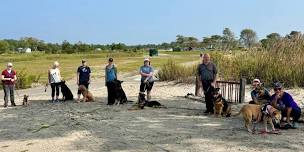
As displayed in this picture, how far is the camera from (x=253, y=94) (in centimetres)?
1259

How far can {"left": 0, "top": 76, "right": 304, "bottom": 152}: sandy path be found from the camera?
1012 centimetres

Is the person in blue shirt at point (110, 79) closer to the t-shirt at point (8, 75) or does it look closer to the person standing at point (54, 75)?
the person standing at point (54, 75)

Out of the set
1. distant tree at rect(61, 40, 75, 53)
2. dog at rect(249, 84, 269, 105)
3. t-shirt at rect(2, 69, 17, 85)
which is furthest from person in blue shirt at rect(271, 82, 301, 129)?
distant tree at rect(61, 40, 75, 53)

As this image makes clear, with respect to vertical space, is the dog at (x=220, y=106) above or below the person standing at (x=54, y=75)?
below

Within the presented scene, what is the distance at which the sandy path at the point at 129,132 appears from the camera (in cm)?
1012

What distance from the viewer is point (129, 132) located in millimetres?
11727

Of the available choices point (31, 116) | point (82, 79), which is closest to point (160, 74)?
point (82, 79)

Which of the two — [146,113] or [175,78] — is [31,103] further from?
[175,78]

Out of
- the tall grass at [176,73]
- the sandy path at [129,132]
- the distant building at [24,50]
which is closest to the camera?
the sandy path at [129,132]

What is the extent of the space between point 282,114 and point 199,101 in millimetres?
6127

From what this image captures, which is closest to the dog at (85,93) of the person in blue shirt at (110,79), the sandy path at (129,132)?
the person in blue shirt at (110,79)

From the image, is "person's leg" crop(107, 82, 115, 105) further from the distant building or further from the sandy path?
the distant building

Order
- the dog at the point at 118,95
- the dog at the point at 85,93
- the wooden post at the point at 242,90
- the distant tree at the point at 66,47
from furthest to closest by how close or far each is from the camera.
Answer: the distant tree at the point at 66,47 < the dog at the point at 85,93 < the dog at the point at 118,95 < the wooden post at the point at 242,90

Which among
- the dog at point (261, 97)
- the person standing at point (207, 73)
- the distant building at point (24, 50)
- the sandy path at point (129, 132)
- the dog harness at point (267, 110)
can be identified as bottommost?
the distant building at point (24, 50)
